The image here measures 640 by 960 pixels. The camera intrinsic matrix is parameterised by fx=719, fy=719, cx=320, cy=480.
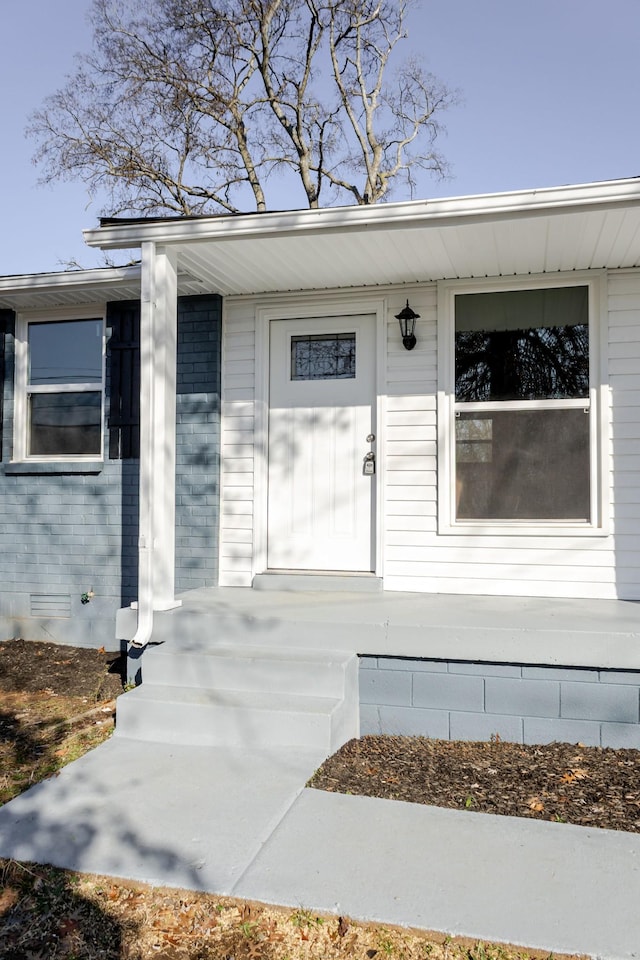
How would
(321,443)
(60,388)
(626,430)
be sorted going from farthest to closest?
(60,388) < (321,443) < (626,430)

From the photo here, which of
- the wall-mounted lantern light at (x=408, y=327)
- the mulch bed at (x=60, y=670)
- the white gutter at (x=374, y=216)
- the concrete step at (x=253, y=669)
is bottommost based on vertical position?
the mulch bed at (x=60, y=670)

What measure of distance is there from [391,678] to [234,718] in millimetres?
911

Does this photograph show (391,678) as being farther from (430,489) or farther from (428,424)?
(428,424)

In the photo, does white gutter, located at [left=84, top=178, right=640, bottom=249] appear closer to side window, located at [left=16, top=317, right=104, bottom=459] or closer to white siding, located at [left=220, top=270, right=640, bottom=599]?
white siding, located at [left=220, top=270, right=640, bottom=599]

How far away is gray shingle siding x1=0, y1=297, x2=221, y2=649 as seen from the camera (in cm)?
551

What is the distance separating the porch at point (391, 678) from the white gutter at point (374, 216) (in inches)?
88.5

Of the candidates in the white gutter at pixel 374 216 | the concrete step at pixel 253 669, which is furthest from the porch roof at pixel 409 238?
the concrete step at pixel 253 669

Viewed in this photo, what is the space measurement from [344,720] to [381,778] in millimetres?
443

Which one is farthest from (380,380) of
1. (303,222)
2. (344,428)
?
(303,222)

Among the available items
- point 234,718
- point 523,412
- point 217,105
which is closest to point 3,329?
point 234,718

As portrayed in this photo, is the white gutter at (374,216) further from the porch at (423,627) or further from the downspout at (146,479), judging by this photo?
the porch at (423,627)

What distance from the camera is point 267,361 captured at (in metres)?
5.52

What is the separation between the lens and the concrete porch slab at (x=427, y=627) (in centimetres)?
373

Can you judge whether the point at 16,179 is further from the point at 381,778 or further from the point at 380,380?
the point at 381,778
